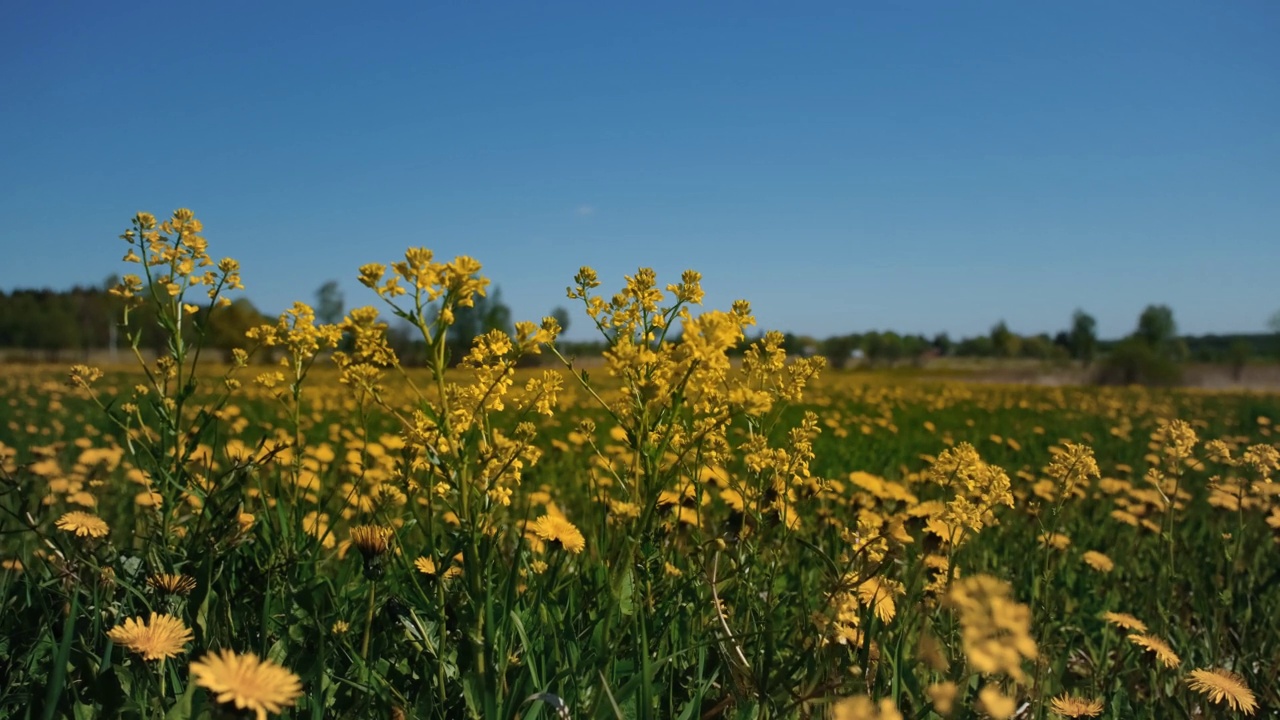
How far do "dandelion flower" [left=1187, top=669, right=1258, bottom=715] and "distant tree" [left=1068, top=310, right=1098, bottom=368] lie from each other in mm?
92741

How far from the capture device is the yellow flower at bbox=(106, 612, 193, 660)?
1518 mm

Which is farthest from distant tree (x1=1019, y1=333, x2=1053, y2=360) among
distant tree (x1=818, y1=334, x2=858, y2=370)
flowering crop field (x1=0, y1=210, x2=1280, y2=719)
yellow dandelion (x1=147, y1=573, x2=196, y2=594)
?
yellow dandelion (x1=147, y1=573, x2=196, y2=594)

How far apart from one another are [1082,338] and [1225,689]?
114m

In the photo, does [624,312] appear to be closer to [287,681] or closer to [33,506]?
[287,681]

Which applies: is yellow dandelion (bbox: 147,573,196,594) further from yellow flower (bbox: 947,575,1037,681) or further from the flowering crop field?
yellow flower (bbox: 947,575,1037,681)

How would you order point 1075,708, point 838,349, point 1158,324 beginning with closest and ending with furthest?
point 1075,708 < point 838,349 < point 1158,324

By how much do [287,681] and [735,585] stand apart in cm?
145

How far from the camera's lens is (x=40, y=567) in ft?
10.7

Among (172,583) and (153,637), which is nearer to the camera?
(153,637)

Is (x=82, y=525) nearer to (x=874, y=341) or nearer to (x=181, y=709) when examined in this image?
(x=181, y=709)

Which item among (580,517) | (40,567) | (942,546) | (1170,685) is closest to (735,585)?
(942,546)

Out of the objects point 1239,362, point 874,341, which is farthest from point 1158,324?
point 1239,362

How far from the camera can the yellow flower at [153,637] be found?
1.52 metres

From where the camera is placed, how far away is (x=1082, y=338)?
100250 mm
